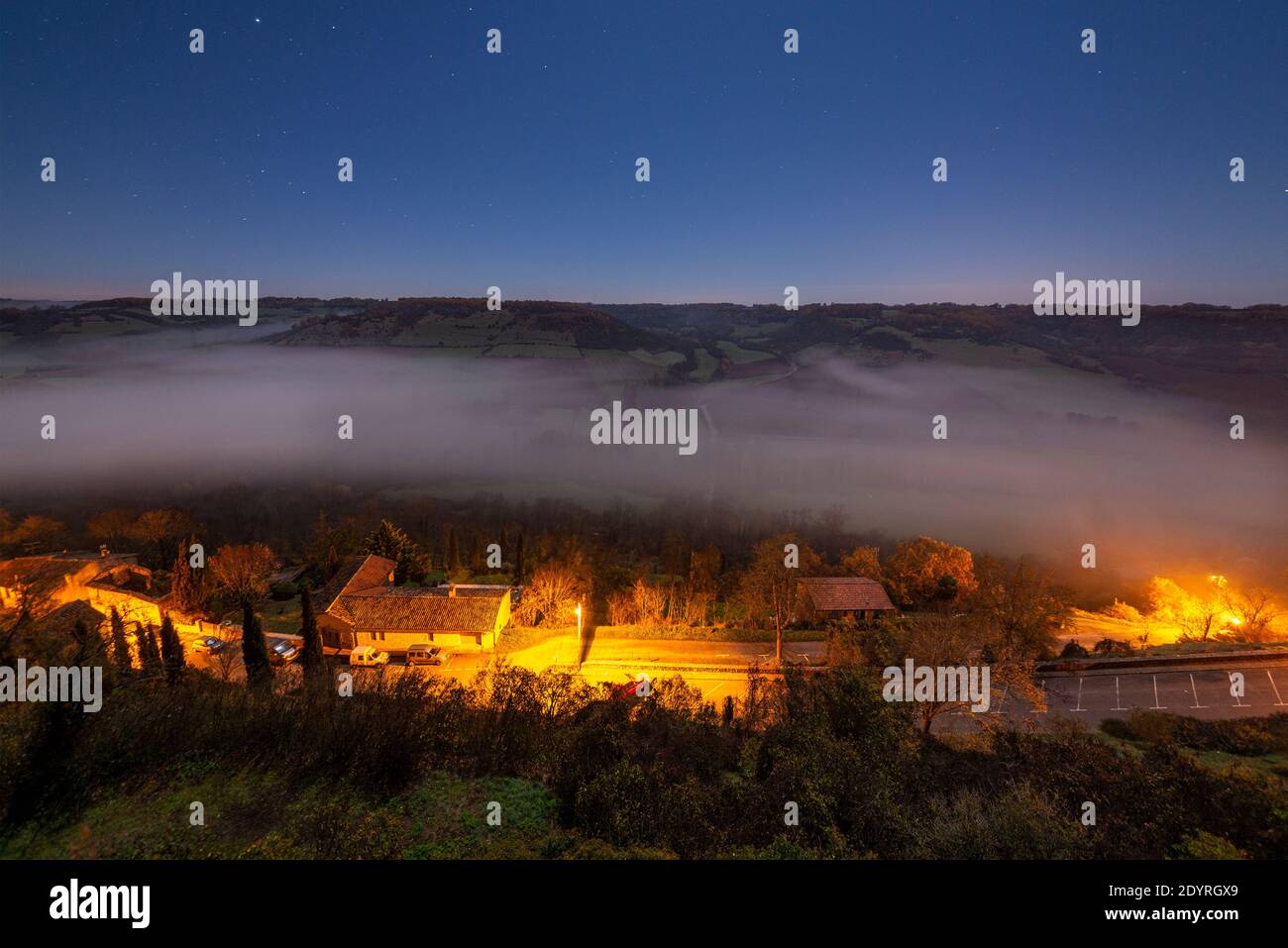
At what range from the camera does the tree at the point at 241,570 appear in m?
32.2

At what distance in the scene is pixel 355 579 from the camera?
30.8m

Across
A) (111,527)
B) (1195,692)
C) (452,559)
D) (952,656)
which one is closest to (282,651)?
(452,559)

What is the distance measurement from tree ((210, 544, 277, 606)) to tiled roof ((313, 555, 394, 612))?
13.0 ft

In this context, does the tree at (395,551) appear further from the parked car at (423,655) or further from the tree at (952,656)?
the tree at (952,656)

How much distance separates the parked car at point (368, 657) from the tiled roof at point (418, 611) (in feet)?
3.87

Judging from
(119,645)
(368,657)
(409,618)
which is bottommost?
(368,657)

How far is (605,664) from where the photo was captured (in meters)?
24.2

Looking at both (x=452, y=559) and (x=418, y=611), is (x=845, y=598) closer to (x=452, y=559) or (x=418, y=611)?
(x=418, y=611)

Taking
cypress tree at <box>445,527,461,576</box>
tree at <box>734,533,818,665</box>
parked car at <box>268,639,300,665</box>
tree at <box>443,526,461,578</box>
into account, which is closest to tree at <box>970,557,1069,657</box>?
tree at <box>734,533,818,665</box>

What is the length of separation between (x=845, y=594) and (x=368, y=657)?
25.8 metres

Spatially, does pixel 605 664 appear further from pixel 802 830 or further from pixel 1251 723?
pixel 1251 723

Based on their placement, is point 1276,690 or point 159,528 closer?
point 1276,690

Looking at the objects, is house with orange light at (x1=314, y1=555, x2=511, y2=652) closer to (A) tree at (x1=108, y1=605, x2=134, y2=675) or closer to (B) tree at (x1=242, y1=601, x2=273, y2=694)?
(B) tree at (x1=242, y1=601, x2=273, y2=694)

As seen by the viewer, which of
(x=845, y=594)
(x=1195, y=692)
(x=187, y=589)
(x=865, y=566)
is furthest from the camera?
(x=865, y=566)
